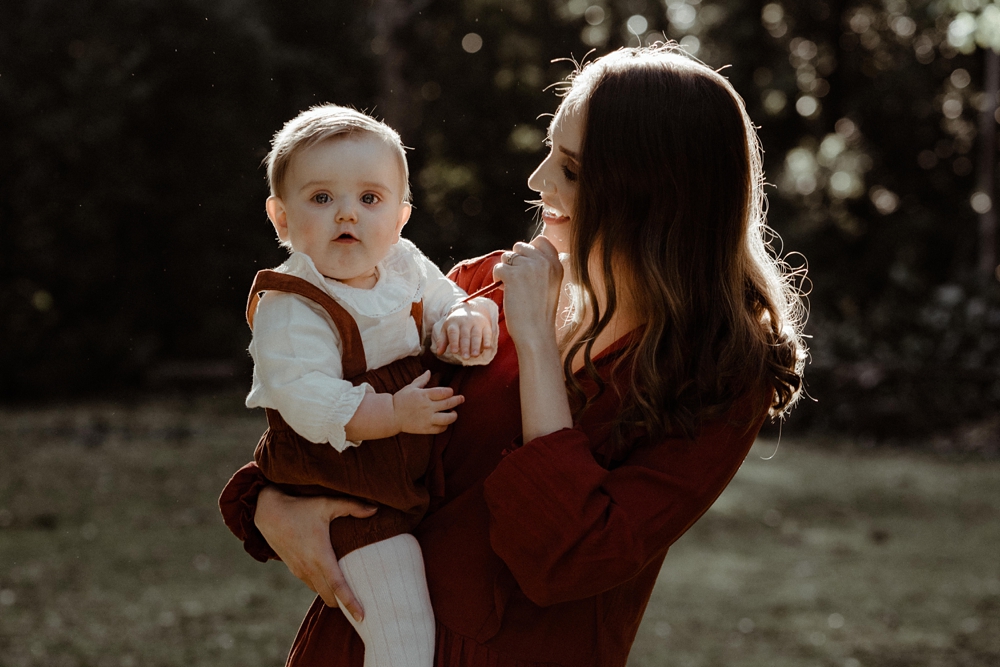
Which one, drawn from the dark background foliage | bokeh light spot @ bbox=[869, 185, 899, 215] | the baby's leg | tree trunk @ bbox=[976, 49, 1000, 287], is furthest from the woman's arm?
bokeh light spot @ bbox=[869, 185, 899, 215]

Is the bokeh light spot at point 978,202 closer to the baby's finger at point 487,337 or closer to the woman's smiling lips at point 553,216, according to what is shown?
the woman's smiling lips at point 553,216

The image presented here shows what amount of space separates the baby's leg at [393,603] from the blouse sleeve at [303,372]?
0.23 meters

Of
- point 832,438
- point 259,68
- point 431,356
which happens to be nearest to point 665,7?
point 259,68

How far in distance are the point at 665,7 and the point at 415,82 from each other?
6410 millimetres

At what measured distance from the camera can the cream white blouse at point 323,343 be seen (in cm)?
193

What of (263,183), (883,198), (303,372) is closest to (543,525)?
(303,372)

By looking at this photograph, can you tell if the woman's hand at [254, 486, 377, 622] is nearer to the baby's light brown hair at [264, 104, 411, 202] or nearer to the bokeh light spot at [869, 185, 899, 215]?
the baby's light brown hair at [264, 104, 411, 202]

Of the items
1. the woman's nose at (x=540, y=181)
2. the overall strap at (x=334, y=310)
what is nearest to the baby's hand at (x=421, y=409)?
the overall strap at (x=334, y=310)

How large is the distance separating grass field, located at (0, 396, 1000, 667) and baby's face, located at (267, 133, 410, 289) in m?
4.49

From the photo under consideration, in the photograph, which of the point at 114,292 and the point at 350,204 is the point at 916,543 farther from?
the point at 114,292

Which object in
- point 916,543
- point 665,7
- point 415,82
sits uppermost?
point 665,7

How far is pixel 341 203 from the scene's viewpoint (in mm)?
2061

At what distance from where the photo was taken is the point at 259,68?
1561 cm

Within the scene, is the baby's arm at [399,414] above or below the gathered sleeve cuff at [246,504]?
above
